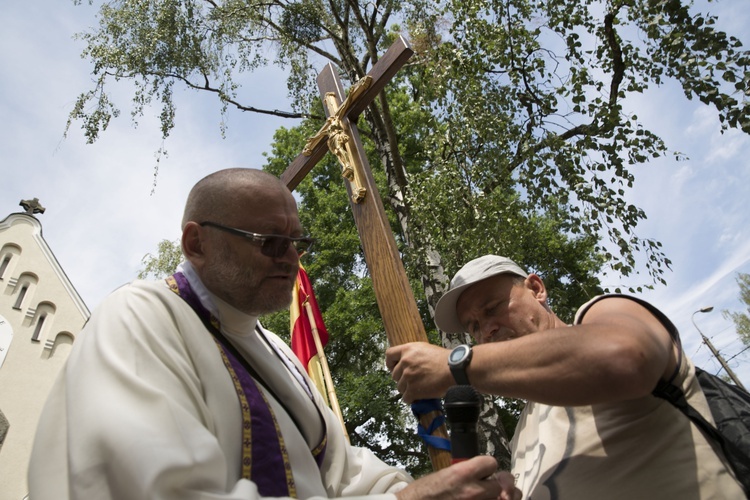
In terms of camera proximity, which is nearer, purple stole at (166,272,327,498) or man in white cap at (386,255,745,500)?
man in white cap at (386,255,745,500)

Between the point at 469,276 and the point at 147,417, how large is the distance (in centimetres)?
146

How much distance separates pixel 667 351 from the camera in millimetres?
1600

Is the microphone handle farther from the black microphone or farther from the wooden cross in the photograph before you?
the wooden cross

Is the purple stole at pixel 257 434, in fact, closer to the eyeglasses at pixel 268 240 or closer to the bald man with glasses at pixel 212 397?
the bald man with glasses at pixel 212 397

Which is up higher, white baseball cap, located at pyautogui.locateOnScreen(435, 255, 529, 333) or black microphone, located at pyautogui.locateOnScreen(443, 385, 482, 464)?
white baseball cap, located at pyautogui.locateOnScreen(435, 255, 529, 333)

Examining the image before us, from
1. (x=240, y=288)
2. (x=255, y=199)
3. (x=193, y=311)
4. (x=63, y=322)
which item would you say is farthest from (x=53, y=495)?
(x=63, y=322)

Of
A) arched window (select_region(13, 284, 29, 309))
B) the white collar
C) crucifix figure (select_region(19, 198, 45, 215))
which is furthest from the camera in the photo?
Result: crucifix figure (select_region(19, 198, 45, 215))

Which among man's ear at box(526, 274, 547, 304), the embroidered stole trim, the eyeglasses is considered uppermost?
the eyeglasses

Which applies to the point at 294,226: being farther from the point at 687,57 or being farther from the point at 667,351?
the point at 687,57

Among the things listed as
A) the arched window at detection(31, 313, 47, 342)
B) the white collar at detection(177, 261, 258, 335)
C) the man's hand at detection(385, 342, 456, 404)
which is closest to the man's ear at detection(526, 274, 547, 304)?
the man's hand at detection(385, 342, 456, 404)

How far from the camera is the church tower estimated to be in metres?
13.6

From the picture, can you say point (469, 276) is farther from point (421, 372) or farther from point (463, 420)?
point (463, 420)

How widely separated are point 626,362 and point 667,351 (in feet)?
0.85

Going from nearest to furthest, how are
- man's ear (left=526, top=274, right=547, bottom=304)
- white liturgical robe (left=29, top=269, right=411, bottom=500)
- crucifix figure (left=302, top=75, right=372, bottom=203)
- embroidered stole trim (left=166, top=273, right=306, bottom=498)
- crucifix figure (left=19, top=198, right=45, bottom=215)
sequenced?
white liturgical robe (left=29, top=269, right=411, bottom=500) → embroidered stole trim (left=166, top=273, right=306, bottom=498) → man's ear (left=526, top=274, right=547, bottom=304) → crucifix figure (left=302, top=75, right=372, bottom=203) → crucifix figure (left=19, top=198, right=45, bottom=215)
